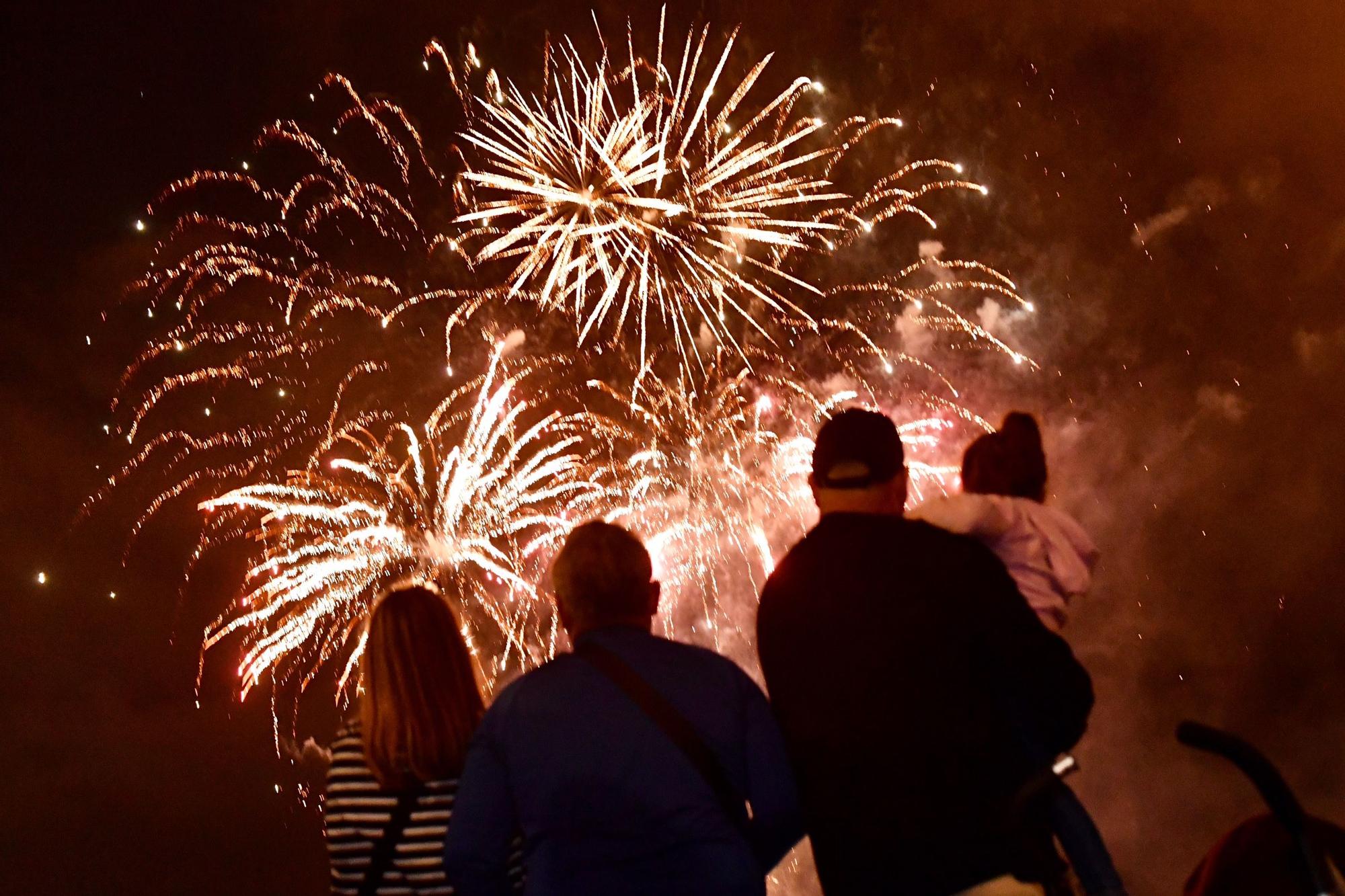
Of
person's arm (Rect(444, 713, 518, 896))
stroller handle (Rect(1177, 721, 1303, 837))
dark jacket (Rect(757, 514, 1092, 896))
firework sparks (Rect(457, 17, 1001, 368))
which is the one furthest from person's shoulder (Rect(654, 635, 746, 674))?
firework sparks (Rect(457, 17, 1001, 368))

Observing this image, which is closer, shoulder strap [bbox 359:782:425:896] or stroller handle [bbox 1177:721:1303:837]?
stroller handle [bbox 1177:721:1303:837]

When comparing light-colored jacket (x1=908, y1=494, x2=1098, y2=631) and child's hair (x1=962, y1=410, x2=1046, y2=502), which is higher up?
child's hair (x1=962, y1=410, x2=1046, y2=502)

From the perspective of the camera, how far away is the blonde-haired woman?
11.3 ft

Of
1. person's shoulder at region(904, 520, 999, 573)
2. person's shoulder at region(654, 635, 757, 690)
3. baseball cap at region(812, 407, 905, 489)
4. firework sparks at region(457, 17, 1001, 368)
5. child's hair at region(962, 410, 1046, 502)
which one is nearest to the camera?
person's shoulder at region(904, 520, 999, 573)

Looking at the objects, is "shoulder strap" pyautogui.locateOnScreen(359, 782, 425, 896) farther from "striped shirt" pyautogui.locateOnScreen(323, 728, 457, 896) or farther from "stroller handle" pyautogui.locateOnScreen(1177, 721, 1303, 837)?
"stroller handle" pyautogui.locateOnScreen(1177, 721, 1303, 837)

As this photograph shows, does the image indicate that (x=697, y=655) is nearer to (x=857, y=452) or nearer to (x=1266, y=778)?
(x=857, y=452)

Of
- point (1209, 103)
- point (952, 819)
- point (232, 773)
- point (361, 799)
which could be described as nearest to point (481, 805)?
point (361, 799)

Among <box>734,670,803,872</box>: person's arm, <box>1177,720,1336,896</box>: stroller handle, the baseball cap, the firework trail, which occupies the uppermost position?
A: the firework trail

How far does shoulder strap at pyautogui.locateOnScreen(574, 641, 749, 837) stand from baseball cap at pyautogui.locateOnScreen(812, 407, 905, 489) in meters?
0.83

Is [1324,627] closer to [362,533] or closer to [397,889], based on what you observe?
[362,533]

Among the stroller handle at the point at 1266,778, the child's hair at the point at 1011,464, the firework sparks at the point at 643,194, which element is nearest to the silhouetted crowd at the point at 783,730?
the child's hair at the point at 1011,464

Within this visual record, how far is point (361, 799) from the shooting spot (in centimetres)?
346

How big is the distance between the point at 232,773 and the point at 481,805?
2963 cm

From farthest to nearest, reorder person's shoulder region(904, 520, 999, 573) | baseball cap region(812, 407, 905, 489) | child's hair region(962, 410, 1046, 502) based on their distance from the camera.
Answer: child's hair region(962, 410, 1046, 502) < baseball cap region(812, 407, 905, 489) < person's shoulder region(904, 520, 999, 573)
